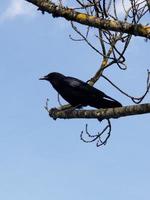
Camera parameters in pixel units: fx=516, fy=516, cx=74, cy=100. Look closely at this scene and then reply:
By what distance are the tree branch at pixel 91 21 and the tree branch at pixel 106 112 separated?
70 centimetres

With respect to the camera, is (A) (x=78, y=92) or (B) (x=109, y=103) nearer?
(B) (x=109, y=103)

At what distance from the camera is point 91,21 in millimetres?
4570

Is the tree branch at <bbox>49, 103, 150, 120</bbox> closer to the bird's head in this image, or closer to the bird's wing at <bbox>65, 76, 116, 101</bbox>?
the bird's wing at <bbox>65, 76, 116, 101</bbox>

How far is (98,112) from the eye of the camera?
18.0 ft

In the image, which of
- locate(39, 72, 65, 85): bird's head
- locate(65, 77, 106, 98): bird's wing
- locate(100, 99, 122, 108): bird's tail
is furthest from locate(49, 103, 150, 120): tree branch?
locate(39, 72, 65, 85): bird's head

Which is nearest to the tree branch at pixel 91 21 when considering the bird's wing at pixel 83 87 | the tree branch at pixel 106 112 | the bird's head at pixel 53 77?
the tree branch at pixel 106 112

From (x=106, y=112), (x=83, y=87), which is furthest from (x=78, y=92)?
(x=106, y=112)

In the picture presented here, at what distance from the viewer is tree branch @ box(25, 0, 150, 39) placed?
4445mm

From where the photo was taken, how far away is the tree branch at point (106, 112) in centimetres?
479

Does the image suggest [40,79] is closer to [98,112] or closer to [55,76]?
[55,76]

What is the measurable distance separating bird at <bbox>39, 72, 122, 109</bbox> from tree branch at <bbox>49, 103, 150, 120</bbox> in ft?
2.41

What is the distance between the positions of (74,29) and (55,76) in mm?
1837

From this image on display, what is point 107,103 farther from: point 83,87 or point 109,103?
point 83,87

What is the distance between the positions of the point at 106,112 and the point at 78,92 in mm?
2681
